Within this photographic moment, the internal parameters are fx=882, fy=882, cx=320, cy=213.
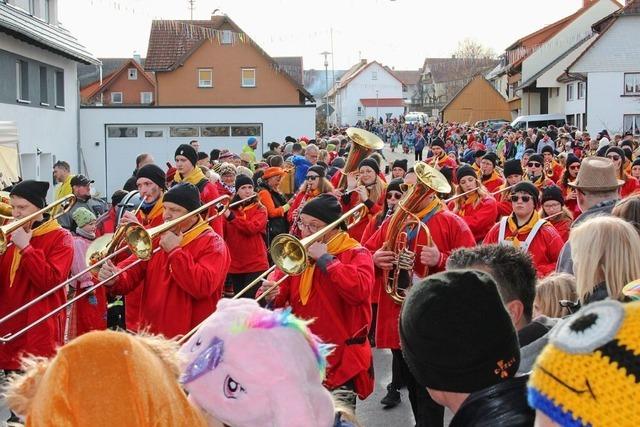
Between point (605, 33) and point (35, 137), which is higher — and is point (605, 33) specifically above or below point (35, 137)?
above

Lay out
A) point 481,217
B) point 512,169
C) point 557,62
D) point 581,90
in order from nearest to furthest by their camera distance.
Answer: point 481,217 → point 512,169 → point 581,90 → point 557,62

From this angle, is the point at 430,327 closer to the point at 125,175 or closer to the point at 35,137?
the point at 35,137

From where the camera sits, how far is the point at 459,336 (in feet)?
8.07

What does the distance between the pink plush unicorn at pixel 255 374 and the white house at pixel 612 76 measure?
151 feet

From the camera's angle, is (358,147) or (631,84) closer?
(358,147)

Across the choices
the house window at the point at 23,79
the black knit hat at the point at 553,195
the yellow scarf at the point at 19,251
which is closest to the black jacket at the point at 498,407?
the yellow scarf at the point at 19,251

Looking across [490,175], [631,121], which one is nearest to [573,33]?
[631,121]

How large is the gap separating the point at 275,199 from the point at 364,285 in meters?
6.20

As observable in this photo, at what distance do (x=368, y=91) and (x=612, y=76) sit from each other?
61.3 m

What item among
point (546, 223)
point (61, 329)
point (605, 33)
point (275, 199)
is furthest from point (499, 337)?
point (605, 33)

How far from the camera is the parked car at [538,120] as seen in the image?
4912 cm

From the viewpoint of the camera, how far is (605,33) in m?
45.6

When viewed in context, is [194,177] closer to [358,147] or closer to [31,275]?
[358,147]

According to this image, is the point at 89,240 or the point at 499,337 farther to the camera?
the point at 89,240
